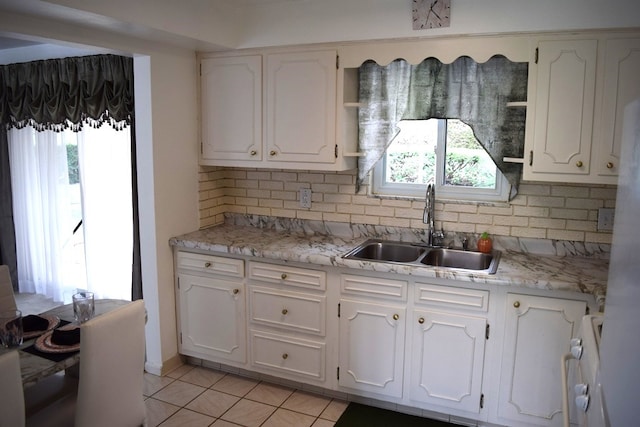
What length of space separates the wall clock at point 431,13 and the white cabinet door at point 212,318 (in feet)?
5.93

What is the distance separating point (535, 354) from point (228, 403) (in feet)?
5.64

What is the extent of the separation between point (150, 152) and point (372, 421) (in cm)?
202

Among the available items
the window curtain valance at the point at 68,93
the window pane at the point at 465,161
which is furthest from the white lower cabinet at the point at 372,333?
the window curtain valance at the point at 68,93

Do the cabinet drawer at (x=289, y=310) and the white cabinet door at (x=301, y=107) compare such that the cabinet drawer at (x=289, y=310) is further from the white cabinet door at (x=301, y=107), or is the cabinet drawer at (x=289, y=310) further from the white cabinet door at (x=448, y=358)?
the white cabinet door at (x=301, y=107)

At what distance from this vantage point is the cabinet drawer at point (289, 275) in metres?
2.91

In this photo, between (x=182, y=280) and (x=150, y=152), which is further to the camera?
(x=182, y=280)

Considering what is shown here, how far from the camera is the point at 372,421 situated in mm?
2830

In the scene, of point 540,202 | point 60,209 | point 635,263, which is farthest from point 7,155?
point 635,263

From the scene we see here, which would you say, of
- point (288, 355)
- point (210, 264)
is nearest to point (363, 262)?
point (288, 355)

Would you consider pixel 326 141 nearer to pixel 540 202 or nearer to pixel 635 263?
pixel 540 202

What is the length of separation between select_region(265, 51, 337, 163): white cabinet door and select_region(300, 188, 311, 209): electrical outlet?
0.36 metres

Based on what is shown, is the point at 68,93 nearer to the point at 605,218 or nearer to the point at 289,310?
the point at 289,310

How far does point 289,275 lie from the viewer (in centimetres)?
299

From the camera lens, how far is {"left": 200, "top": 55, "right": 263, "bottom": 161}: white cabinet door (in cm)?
323
